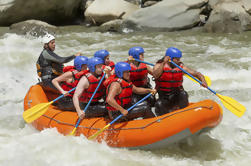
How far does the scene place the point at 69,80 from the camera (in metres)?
4.69

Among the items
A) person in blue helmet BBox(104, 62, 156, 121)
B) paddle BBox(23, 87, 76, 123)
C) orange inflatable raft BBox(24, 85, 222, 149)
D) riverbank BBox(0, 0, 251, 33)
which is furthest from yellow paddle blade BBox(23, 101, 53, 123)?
riverbank BBox(0, 0, 251, 33)

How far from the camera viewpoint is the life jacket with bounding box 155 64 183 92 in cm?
413

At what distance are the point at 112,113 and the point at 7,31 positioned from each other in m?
8.76

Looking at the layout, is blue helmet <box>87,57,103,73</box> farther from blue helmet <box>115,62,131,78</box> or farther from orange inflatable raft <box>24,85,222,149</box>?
orange inflatable raft <box>24,85,222,149</box>

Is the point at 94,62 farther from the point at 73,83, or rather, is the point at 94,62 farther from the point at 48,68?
the point at 48,68

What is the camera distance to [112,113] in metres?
4.04

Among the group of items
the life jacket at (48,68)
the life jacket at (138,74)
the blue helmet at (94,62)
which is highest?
the blue helmet at (94,62)

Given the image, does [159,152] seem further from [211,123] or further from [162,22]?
[162,22]

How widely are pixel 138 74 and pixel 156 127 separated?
93 centimetres

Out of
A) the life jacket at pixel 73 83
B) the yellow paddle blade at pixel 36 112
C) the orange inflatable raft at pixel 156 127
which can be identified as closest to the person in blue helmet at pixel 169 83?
the orange inflatable raft at pixel 156 127

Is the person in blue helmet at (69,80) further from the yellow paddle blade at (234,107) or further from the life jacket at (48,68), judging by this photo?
the yellow paddle blade at (234,107)

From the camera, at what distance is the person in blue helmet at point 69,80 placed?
14.7 feet

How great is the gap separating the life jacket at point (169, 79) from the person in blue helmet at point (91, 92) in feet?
2.42

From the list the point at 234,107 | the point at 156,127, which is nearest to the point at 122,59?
the point at 234,107
